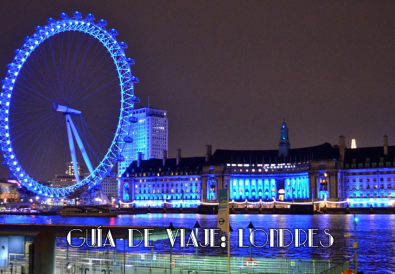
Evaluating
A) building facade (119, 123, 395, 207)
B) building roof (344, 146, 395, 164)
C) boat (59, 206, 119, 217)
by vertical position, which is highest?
building roof (344, 146, 395, 164)

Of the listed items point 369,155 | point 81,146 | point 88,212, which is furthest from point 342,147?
point 81,146

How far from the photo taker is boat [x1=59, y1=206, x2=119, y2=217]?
166200 millimetres

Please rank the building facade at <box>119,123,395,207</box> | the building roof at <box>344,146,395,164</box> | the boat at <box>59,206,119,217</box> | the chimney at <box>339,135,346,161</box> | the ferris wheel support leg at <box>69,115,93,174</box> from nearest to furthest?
1. the ferris wheel support leg at <box>69,115,93,174</box>
2. the boat at <box>59,206,119,217</box>
3. the building facade at <box>119,123,395,207</box>
4. the building roof at <box>344,146,395,164</box>
5. the chimney at <box>339,135,346,161</box>

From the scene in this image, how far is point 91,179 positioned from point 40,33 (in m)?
28.0

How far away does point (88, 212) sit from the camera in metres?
169

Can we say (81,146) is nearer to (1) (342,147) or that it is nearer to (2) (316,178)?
(2) (316,178)

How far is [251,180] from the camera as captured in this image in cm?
19975

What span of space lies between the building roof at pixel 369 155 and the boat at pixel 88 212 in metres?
72.6

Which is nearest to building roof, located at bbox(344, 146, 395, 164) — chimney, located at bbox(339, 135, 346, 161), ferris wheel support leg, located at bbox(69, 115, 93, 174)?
chimney, located at bbox(339, 135, 346, 161)

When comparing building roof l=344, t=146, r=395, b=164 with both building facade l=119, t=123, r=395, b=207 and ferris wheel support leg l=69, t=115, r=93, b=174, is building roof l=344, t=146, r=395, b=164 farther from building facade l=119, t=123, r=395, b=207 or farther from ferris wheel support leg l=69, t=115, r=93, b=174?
ferris wheel support leg l=69, t=115, r=93, b=174

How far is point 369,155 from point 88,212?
8495cm

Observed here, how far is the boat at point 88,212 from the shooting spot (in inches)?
6543

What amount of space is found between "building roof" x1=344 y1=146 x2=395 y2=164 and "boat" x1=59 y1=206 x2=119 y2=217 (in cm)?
7259

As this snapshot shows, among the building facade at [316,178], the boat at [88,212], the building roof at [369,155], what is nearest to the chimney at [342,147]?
the building facade at [316,178]
